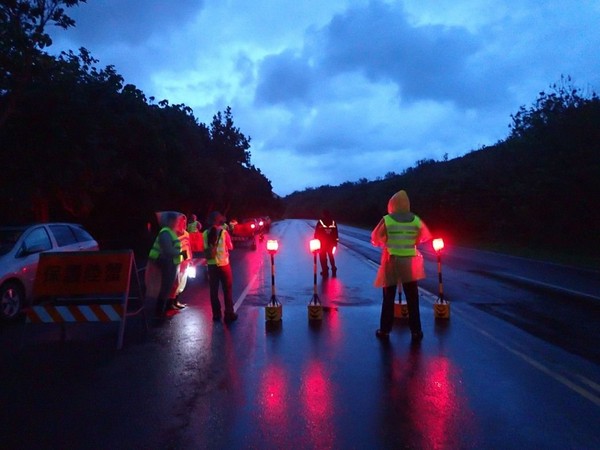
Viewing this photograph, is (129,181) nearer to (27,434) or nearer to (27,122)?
(27,122)

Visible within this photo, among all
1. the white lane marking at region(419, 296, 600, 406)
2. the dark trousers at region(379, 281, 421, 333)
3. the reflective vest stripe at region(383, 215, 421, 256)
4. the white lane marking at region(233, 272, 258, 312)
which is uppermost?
the reflective vest stripe at region(383, 215, 421, 256)

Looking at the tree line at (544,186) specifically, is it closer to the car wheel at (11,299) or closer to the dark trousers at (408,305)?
the dark trousers at (408,305)

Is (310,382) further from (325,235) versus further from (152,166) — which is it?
(152,166)

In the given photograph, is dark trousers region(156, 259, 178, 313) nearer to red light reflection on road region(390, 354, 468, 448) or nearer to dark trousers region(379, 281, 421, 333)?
dark trousers region(379, 281, 421, 333)

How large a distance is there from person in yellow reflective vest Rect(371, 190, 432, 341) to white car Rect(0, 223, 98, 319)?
5813mm

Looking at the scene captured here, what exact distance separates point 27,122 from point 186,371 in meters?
12.9

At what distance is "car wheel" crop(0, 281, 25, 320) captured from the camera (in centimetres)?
1030

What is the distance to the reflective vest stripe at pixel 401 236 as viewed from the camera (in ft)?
29.5

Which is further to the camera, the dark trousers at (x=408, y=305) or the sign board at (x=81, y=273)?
the sign board at (x=81, y=273)

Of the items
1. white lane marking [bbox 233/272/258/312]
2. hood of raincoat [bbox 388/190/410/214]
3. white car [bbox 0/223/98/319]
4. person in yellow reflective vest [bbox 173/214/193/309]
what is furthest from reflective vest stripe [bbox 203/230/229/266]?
hood of raincoat [bbox 388/190/410/214]

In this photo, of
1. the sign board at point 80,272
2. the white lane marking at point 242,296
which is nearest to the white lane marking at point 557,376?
the white lane marking at point 242,296

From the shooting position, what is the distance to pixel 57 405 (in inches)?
245

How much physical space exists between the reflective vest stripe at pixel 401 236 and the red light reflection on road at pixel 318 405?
2177 mm

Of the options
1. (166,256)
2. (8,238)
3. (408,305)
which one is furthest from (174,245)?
(408,305)
